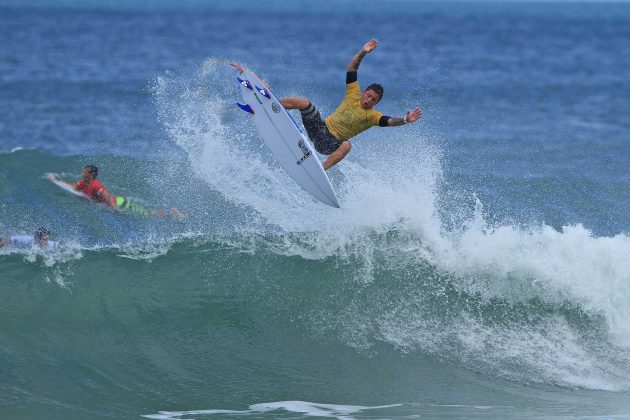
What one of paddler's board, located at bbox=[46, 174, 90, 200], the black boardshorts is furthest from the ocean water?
the black boardshorts

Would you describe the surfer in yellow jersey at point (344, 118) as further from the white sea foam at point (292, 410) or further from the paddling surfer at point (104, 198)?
the paddling surfer at point (104, 198)

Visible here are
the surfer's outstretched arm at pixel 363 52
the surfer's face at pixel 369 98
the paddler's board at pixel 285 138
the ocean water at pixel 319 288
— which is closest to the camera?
the ocean water at pixel 319 288

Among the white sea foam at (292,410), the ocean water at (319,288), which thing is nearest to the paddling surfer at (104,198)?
the ocean water at (319,288)

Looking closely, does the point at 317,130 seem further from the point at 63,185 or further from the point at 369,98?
the point at 63,185

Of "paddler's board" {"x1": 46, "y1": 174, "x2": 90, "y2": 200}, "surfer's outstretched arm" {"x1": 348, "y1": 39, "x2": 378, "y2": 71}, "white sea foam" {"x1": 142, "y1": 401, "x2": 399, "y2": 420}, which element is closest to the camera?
"white sea foam" {"x1": 142, "y1": 401, "x2": 399, "y2": 420}

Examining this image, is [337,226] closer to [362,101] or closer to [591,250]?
[362,101]

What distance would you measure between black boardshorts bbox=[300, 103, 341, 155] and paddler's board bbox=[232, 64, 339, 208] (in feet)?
0.56

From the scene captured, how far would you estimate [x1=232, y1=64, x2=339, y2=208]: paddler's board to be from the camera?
11.6m

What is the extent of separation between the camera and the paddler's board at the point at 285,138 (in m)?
11.6

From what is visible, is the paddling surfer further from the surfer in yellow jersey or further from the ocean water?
the surfer in yellow jersey

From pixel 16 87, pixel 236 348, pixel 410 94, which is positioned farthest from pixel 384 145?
pixel 16 87

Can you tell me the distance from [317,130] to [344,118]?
404 mm

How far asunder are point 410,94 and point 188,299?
1989 cm

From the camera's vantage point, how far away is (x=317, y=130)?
38.5 feet
